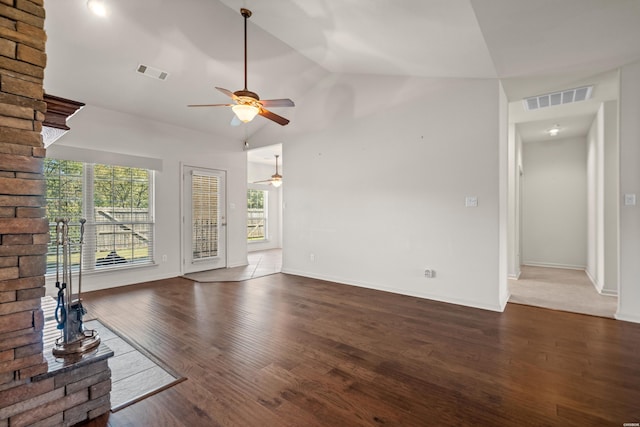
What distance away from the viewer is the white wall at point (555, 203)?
254 inches

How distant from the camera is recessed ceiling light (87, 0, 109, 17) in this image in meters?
3.07

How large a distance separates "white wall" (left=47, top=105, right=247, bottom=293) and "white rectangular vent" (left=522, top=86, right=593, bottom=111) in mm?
5392

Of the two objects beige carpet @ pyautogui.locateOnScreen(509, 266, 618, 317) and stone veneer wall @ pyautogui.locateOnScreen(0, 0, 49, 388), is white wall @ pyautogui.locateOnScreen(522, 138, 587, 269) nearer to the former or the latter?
beige carpet @ pyautogui.locateOnScreen(509, 266, 618, 317)

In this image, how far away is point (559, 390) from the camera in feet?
6.70

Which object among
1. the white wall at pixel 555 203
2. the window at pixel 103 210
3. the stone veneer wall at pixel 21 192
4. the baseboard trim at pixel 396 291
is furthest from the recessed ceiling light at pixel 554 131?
the window at pixel 103 210

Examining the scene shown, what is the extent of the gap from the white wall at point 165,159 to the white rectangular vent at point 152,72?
1.15 meters

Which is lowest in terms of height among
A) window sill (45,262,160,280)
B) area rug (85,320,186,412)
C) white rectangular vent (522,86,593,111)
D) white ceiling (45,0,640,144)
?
area rug (85,320,186,412)

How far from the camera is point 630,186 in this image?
3.30 m

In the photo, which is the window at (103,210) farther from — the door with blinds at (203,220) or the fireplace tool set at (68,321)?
the fireplace tool set at (68,321)

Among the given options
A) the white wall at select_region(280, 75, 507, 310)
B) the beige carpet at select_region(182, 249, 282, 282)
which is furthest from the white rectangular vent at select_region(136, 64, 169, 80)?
the beige carpet at select_region(182, 249, 282, 282)

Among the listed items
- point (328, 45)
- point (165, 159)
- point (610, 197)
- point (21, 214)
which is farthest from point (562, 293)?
point (165, 159)

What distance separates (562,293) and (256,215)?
7.98 m

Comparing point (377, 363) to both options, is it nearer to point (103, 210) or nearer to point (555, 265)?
point (103, 210)

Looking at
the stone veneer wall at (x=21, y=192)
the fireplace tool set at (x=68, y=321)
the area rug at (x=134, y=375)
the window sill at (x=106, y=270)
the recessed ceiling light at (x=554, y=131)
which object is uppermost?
the recessed ceiling light at (x=554, y=131)
